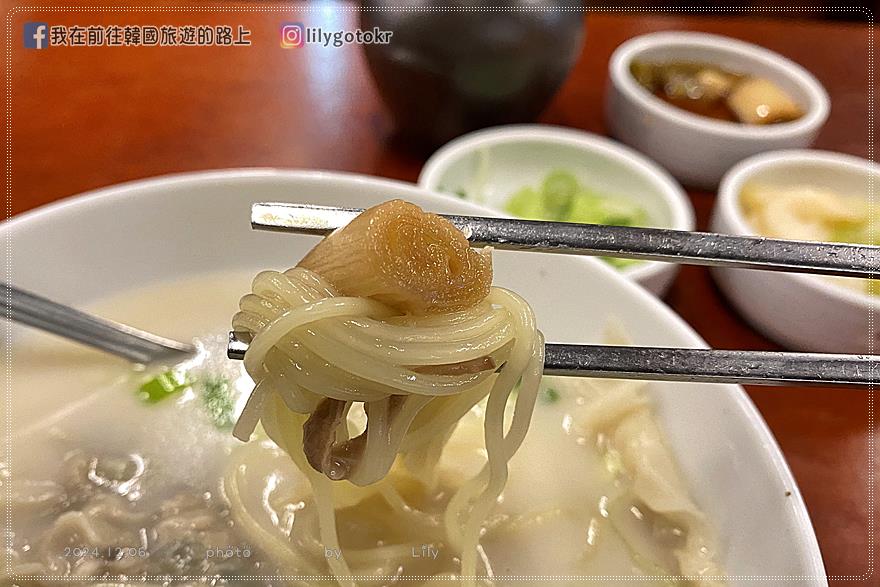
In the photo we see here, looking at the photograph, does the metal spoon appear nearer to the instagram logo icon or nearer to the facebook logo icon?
the facebook logo icon

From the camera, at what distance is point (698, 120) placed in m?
2.36

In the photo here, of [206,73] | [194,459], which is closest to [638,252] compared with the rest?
[194,459]

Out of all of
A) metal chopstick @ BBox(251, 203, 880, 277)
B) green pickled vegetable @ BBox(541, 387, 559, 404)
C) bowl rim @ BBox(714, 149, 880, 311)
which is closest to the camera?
metal chopstick @ BBox(251, 203, 880, 277)

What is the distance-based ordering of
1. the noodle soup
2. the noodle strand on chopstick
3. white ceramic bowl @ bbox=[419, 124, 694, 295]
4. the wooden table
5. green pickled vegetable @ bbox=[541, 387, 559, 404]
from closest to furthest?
the noodle strand on chopstick, the noodle soup, green pickled vegetable @ bbox=[541, 387, 559, 404], the wooden table, white ceramic bowl @ bbox=[419, 124, 694, 295]

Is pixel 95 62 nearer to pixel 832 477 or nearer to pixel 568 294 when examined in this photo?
pixel 568 294

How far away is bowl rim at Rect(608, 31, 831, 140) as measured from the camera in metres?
2.32

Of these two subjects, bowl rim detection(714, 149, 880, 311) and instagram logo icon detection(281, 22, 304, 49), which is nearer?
bowl rim detection(714, 149, 880, 311)

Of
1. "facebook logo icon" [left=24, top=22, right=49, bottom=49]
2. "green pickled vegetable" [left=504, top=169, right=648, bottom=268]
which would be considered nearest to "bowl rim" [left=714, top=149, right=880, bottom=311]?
"green pickled vegetable" [left=504, top=169, right=648, bottom=268]

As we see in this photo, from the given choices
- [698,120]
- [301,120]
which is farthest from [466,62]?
[698,120]

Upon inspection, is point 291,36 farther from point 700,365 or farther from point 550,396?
point 700,365

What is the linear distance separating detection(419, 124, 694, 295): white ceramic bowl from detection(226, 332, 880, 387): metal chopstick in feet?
3.63

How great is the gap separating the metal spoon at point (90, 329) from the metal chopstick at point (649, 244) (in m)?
0.49

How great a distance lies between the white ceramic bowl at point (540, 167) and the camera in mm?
2084

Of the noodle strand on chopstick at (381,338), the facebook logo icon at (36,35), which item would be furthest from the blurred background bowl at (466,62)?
the noodle strand on chopstick at (381,338)
